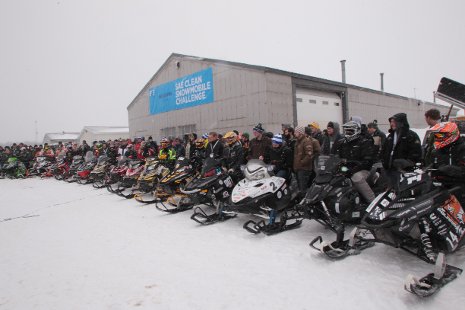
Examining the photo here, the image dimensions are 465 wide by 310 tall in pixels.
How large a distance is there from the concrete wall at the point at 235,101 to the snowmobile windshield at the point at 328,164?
25.2ft

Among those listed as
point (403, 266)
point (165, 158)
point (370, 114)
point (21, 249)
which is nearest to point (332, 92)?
point (370, 114)

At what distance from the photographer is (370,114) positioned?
18.2 metres

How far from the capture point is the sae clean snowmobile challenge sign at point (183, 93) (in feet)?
48.7

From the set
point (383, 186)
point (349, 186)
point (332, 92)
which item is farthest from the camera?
point (332, 92)

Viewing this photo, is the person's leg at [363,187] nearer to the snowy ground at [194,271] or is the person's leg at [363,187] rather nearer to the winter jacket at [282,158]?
the snowy ground at [194,271]

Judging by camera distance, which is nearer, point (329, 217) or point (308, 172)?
point (329, 217)

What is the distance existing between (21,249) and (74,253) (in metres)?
1.04

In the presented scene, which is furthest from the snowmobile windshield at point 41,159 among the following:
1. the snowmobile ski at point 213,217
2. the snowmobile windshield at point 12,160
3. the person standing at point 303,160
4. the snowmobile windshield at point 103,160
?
the person standing at point 303,160

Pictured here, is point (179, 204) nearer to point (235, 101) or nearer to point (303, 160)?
point (303, 160)

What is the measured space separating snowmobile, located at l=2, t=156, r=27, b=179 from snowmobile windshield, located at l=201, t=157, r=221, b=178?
1370 centimetres

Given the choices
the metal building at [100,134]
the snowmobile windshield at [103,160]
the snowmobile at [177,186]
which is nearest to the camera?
the snowmobile at [177,186]

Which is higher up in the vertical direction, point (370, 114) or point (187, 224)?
point (370, 114)

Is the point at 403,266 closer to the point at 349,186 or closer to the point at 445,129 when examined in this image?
the point at 349,186

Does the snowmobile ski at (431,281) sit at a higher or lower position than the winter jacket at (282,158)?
lower
